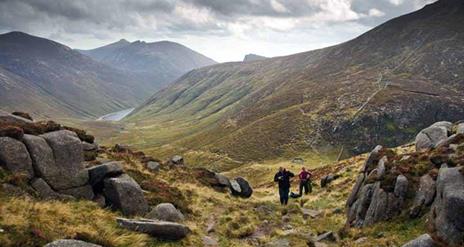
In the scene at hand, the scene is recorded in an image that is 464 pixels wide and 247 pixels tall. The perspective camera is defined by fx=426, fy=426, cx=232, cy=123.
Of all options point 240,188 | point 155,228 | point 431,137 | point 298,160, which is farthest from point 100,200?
point 298,160

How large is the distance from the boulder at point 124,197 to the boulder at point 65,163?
1376mm

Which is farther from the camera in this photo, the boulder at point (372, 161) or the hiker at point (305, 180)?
the hiker at point (305, 180)

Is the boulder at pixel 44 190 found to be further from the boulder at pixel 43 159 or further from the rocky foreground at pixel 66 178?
the boulder at pixel 43 159

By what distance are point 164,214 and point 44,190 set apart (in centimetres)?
589

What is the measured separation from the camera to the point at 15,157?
770 inches

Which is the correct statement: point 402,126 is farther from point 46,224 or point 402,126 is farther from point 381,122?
point 46,224

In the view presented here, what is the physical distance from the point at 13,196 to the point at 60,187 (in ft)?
12.0

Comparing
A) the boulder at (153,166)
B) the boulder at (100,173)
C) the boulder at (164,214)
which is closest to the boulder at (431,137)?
the boulder at (164,214)

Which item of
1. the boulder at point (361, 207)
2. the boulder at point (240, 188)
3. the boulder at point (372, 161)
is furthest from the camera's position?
the boulder at point (240, 188)

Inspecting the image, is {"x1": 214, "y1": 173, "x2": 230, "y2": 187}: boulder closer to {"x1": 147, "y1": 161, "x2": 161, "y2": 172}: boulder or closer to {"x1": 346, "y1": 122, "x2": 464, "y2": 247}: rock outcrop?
{"x1": 147, "y1": 161, "x2": 161, "y2": 172}: boulder

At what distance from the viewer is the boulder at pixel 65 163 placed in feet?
68.1

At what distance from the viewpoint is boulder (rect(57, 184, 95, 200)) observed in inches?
837

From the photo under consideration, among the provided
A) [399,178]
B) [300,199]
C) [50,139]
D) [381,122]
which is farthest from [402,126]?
[50,139]

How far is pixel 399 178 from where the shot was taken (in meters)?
22.7
